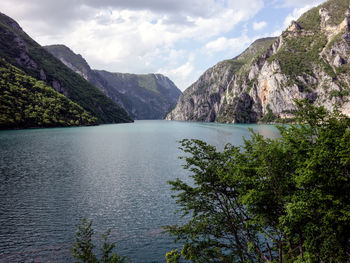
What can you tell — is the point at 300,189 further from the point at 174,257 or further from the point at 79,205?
the point at 79,205

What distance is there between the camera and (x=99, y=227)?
2744 centimetres

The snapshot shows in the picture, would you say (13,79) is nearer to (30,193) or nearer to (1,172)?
(1,172)

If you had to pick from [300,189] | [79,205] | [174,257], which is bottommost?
[79,205]

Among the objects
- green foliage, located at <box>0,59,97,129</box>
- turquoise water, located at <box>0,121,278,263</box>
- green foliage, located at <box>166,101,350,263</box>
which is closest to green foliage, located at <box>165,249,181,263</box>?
green foliage, located at <box>166,101,350,263</box>

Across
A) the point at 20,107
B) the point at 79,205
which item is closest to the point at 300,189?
the point at 79,205

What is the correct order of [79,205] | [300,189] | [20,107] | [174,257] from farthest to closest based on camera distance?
[20,107] < [79,205] < [174,257] < [300,189]

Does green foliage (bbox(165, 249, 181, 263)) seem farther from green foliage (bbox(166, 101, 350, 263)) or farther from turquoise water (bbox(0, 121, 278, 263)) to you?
turquoise water (bbox(0, 121, 278, 263))

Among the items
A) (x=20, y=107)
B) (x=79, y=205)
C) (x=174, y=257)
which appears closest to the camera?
(x=174, y=257)

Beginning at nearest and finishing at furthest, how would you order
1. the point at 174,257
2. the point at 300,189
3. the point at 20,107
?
the point at 300,189 < the point at 174,257 < the point at 20,107

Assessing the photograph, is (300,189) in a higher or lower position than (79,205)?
higher

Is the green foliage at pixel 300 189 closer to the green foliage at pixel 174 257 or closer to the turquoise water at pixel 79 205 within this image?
the green foliage at pixel 174 257

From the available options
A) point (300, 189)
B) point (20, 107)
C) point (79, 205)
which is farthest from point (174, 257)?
point (20, 107)

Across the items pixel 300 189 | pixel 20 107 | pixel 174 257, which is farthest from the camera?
pixel 20 107

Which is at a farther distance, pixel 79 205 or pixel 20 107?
pixel 20 107
